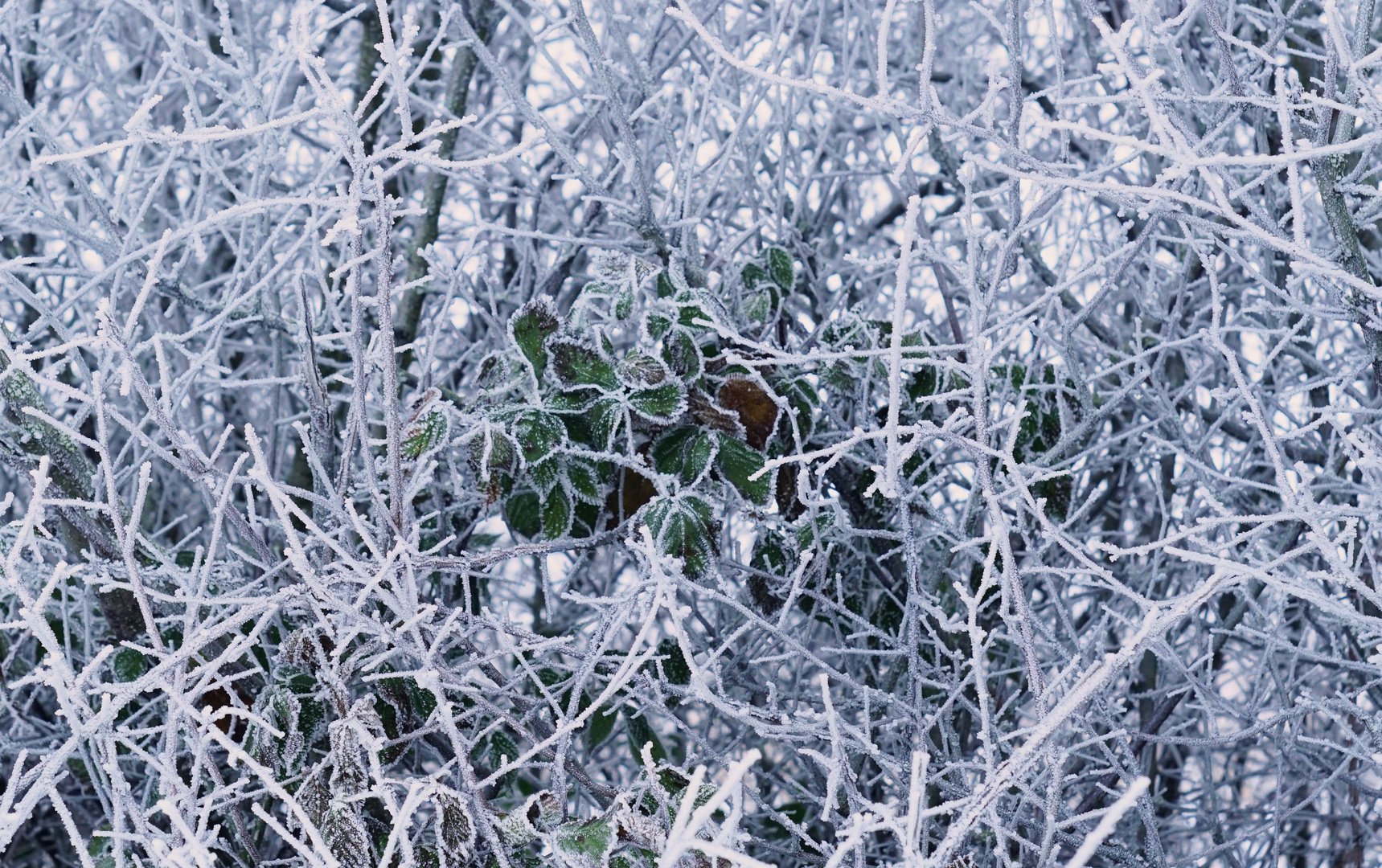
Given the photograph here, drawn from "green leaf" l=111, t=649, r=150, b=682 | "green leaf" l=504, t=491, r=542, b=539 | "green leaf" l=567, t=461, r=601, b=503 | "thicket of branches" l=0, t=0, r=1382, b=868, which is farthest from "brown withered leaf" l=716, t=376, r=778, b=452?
"green leaf" l=111, t=649, r=150, b=682

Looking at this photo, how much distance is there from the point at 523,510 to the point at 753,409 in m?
0.44

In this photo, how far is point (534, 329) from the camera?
2107 millimetres

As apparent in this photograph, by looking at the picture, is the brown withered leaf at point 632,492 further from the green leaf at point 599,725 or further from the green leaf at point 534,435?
the green leaf at point 599,725

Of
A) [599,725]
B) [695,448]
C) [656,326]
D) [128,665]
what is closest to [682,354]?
[656,326]

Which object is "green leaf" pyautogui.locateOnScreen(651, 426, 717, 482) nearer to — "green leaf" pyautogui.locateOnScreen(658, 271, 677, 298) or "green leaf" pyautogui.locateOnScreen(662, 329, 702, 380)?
"green leaf" pyautogui.locateOnScreen(662, 329, 702, 380)

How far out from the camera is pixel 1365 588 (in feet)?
4.75

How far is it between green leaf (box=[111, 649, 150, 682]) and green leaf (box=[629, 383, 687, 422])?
0.93 m

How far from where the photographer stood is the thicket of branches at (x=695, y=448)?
1545 millimetres

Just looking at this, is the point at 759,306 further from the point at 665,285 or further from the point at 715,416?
the point at 715,416

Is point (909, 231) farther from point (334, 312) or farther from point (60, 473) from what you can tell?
point (60, 473)

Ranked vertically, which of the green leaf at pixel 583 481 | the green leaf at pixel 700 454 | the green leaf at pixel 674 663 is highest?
the green leaf at pixel 700 454

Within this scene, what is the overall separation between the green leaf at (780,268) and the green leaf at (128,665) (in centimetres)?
127

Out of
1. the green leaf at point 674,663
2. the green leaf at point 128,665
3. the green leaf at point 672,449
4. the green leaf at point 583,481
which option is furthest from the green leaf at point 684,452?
the green leaf at point 128,665

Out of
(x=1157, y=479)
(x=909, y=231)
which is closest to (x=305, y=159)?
(x=1157, y=479)
